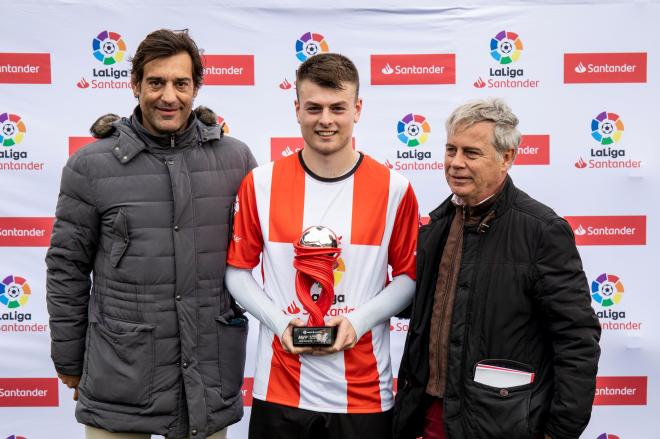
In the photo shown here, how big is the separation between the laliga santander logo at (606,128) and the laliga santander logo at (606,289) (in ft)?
2.15

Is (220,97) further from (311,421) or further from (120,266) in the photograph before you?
(311,421)

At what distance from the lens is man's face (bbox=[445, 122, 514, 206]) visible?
177 cm

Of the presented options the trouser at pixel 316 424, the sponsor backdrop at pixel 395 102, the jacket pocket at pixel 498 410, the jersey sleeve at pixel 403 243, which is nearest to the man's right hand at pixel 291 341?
the trouser at pixel 316 424

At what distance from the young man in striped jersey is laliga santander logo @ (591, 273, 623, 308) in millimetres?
1764

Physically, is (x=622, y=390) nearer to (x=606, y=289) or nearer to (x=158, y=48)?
(x=606, y=289)

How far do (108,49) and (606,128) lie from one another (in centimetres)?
241

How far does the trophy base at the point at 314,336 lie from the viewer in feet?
6.30

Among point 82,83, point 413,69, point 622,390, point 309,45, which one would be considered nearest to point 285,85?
point 309,45

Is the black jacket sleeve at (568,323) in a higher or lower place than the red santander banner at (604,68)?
lower

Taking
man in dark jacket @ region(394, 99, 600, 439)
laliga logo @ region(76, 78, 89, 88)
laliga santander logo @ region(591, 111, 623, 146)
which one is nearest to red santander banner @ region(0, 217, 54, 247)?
laliga logo @ region(76, 78, 89, 88)

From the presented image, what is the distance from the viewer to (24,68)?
336cm

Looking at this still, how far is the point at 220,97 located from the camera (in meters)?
3.45

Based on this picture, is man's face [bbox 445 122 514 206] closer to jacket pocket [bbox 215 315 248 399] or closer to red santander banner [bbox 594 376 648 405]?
jacket pocket [bbox 215 315 248 399]

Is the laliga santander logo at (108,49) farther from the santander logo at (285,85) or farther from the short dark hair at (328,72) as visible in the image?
the short dark hair at (328,72)
